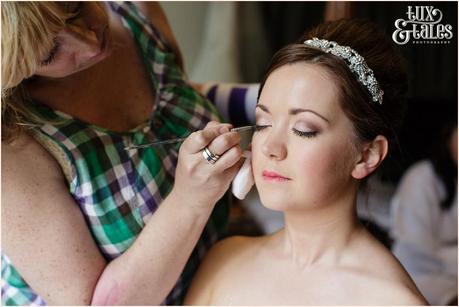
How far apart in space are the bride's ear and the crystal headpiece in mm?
66

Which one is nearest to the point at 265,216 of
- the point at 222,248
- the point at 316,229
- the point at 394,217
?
the point at 222,248

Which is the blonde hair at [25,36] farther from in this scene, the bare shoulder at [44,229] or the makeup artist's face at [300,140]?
the makeup artist's face at [300,140]

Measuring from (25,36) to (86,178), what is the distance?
239mm

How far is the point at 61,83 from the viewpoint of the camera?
98 centimetres

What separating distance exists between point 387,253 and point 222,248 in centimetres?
29

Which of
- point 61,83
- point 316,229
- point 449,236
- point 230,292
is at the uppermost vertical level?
point 61,83

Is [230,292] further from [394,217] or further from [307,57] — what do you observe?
[394,217]

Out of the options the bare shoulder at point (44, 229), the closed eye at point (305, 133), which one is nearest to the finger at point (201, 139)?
the closed eye at point (305, 133)

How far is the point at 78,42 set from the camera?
88 cm

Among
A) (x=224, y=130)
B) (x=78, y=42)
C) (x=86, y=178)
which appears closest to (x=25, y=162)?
(x=86, y=178)

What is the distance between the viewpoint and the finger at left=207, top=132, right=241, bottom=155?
800mm

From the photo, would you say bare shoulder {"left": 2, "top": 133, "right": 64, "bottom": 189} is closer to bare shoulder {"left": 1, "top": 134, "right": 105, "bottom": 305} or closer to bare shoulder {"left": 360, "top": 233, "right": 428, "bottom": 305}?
bare shoulder {"left": 1, "top": 134, "right": 105, "bottom": 305}

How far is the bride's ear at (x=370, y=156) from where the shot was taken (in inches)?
33.4

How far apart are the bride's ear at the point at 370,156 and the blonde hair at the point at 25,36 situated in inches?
18.2
